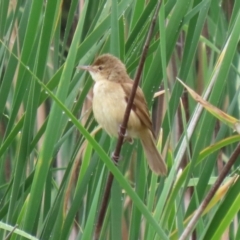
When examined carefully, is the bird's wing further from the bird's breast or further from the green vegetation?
the green vegetation

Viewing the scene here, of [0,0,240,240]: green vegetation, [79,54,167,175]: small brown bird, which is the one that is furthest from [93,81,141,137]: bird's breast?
[0,0,240,240]: green vegetation

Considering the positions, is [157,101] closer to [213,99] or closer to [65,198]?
[65,198]

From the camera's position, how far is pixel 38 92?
58.2 inches

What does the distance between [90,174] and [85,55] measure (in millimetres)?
354

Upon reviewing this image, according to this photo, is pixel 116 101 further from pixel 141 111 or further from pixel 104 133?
pixel 104 133

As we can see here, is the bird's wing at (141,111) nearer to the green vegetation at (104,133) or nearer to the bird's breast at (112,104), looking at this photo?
the bird's breast at (112,104)

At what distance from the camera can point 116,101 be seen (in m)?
1.95

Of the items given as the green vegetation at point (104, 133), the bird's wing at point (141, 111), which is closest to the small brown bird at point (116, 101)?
the bird's wing at point (141, 111)

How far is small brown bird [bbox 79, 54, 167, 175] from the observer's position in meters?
1.83

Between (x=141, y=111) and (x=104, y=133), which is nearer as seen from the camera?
(x=104, y=133)

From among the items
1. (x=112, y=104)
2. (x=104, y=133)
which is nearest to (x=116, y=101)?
(x=112, y=104)

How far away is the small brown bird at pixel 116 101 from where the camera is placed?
6.00 feet

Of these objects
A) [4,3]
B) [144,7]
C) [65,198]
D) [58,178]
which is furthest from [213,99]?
[58,178]

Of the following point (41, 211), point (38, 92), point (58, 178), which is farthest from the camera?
point (58, 178)
